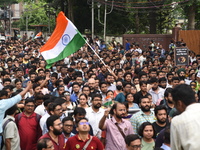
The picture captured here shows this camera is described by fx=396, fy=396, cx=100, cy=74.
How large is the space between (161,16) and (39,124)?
2837cm

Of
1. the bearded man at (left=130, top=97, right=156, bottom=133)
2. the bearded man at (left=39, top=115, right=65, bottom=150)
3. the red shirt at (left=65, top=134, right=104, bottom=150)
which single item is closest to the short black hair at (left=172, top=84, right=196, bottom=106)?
the red shirt at (left=65, top=134, right=104, bottom=150)

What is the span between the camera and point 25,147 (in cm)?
654

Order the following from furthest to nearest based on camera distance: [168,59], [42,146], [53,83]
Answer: [168,59], [53,83], [42,146]

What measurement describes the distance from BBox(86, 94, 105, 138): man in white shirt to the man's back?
12.1 feet

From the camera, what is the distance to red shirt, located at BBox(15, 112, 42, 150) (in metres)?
6.50

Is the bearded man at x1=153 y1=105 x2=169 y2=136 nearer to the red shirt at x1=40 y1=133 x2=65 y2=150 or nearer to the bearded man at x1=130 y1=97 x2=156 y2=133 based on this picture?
the bearded man at x1=130 y1=97 x2=156 y2=133

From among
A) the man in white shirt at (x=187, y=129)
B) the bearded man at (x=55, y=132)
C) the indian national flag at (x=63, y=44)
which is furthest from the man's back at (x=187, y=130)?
the indian national flag at (x=63, y=44)

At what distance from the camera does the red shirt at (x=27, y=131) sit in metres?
6.50

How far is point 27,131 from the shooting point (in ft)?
21.3

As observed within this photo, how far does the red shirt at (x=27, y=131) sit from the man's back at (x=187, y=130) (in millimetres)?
3857

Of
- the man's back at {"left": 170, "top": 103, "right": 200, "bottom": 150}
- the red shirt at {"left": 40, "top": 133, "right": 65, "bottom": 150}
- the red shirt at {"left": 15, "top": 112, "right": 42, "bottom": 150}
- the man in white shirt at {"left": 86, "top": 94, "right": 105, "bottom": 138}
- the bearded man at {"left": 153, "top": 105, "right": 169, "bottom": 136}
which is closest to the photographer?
the man's back at {"left": 170, "top": 103, "right": 200, "bottom": 150}

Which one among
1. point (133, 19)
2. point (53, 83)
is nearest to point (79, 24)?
point (133, 19)

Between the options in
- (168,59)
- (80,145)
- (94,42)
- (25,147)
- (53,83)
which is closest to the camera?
(80,145)

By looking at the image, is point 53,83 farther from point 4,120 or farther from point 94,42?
point 94,42
